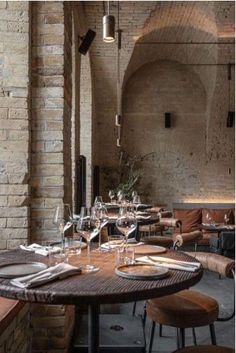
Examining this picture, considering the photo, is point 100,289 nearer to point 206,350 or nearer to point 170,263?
point 170,263

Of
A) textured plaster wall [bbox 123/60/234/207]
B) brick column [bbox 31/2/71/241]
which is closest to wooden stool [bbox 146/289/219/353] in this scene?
brick column [bbox 31/2/71/241]

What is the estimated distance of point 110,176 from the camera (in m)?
10.0

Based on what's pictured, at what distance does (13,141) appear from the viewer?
286 cm

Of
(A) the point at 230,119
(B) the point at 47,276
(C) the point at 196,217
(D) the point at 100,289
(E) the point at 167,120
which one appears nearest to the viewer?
(D) the point at 100,289

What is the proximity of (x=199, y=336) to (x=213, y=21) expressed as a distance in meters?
5.87

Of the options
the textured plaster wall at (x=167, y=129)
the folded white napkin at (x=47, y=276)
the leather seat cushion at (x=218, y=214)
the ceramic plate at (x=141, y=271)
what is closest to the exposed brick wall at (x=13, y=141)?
the folded white napkin at (x=47, y=276)

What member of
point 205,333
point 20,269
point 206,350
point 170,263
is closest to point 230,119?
point 205,333

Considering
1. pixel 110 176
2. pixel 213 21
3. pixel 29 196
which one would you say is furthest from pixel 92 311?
pixel 110 176

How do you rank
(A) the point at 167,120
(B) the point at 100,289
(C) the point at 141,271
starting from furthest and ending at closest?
(A) the point at 167,120
(C) the point at 141,271
(B) the point at 100,289

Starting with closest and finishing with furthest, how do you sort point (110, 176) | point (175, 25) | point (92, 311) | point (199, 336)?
point (92, 311) < point (199, 336) < point (175, 25) < point (110, 176)

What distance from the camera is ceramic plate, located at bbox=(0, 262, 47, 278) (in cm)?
165

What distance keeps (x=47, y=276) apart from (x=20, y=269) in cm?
20

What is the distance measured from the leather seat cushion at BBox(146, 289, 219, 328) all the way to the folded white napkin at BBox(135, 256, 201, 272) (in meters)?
0.41

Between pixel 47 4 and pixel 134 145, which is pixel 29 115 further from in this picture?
pixel 134 145
